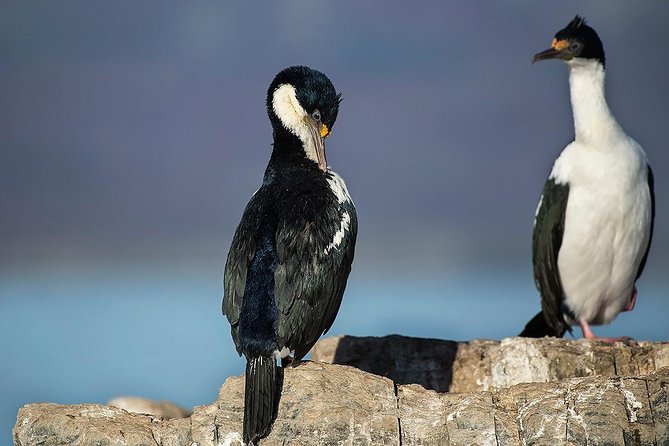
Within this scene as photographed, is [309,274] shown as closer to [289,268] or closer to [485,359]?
[289,268]

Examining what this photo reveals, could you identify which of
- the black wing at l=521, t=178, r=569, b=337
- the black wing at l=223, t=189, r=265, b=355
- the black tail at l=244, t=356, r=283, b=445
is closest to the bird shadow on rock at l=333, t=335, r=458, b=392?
the black wing at l=521, t=178, r=569, b=337

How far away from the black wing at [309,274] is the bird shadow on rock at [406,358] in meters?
2.60

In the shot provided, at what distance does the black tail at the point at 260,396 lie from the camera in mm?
7785

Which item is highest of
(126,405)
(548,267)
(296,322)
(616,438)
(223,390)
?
(548,267)

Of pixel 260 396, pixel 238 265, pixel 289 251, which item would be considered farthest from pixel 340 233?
pixel 260 396

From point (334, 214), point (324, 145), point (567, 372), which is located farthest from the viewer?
point (567, 372)

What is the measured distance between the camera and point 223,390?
27.0ft

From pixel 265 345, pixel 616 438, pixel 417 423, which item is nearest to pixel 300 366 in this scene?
pixel 265 345

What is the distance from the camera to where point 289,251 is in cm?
879

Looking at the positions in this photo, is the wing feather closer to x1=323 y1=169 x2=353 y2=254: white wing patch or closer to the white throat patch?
x1=323 y1=169 x2=353 y2=254: white wing patch

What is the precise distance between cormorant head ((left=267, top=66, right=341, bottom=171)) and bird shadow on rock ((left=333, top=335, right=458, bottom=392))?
2.71m

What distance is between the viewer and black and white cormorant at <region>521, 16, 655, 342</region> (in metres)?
11.9

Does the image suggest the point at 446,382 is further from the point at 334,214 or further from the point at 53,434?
the point at 53,434

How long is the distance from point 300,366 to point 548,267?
513 centimetres
